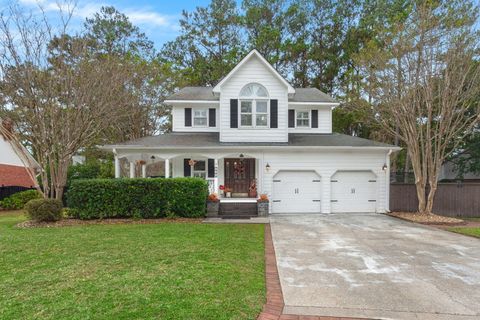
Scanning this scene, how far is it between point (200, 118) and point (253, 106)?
315 cm

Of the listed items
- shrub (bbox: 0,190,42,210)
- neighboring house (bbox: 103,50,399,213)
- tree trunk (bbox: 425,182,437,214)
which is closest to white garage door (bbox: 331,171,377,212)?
neighboring house (bbox: 103,50,399,213)

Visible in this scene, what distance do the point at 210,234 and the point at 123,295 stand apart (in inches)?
174

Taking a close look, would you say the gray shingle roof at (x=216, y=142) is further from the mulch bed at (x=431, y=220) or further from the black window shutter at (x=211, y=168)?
the mulch bed at (x=431, y=220)

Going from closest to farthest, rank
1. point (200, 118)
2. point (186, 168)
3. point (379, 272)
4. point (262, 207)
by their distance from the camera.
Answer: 1. point (379, 272)
2. point (262, 207)
3. point (186, 168)
4. point (200, 118)

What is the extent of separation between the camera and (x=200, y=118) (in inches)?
612

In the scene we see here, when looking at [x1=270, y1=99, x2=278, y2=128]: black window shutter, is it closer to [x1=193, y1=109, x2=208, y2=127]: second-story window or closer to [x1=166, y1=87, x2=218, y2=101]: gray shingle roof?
[x1=166, y1=87, x2=218, y2=101]: gray shingle roof

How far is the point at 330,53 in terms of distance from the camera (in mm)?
24469

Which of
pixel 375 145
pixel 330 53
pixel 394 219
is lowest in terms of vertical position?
pixel 394 219

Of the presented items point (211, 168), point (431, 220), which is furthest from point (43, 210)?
point (431, 220)

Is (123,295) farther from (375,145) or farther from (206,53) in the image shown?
(206,53)

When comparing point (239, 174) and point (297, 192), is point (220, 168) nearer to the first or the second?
point (239, 174)

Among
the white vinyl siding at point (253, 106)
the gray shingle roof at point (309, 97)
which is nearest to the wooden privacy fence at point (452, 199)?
the gray shingle roof at point (309, 97)

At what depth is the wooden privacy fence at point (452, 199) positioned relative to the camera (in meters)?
14.2

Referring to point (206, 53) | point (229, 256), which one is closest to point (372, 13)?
point (206, 53)
